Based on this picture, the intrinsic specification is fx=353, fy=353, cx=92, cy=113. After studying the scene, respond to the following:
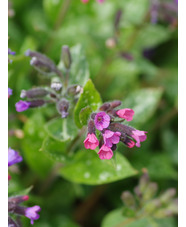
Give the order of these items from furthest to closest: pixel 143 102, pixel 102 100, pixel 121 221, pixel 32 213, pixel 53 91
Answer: pixel 102 100, pixel 143 102, pixel 121 221, pixel 53 91, pixel 32 213

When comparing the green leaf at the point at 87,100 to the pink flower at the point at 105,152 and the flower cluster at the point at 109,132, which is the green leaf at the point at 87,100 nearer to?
the flower cluster at the point at 109,132

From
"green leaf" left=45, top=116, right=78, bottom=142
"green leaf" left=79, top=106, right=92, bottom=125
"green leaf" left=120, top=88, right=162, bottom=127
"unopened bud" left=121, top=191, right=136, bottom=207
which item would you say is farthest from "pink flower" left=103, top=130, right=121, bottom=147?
"green leaf" left=120, top=88, right=162, bottom=127

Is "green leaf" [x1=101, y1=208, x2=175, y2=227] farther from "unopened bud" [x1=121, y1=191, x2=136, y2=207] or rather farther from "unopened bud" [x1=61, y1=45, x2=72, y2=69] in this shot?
"unopened bud" [x1=61, y1=45, x2=72, y2=69]

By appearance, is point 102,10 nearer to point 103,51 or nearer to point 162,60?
point 103,51

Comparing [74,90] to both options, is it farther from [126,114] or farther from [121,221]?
[121,221]

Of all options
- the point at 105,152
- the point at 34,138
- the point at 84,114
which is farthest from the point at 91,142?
the point at 34,138
